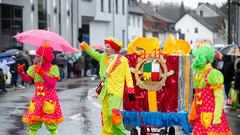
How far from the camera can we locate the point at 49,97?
9.38m

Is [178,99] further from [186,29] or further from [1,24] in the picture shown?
[186,29]

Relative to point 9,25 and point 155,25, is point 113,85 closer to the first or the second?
point 9,25

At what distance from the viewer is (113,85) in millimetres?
9188

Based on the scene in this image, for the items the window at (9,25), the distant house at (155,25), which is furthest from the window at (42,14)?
the distant house at (155,25)

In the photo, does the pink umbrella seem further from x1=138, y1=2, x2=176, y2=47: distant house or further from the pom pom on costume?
x1=138, y1=2, x2=176, y2=47: distant house

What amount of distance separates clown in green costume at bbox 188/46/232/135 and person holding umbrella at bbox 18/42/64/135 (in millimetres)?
2318

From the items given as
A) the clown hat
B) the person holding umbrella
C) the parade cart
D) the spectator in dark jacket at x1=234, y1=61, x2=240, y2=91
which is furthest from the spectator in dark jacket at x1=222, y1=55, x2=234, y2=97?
the person holding umbrella

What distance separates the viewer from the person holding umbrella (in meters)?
9.29

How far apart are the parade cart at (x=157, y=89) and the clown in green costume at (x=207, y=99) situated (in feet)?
5.06

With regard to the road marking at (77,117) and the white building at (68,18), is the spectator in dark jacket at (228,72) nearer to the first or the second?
the road marking at (77,117)

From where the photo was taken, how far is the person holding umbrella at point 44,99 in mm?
9289

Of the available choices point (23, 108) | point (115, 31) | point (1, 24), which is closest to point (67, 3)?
point (1, 24)

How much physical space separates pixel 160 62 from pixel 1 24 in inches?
971

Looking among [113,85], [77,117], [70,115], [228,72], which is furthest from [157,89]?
[228,72]
